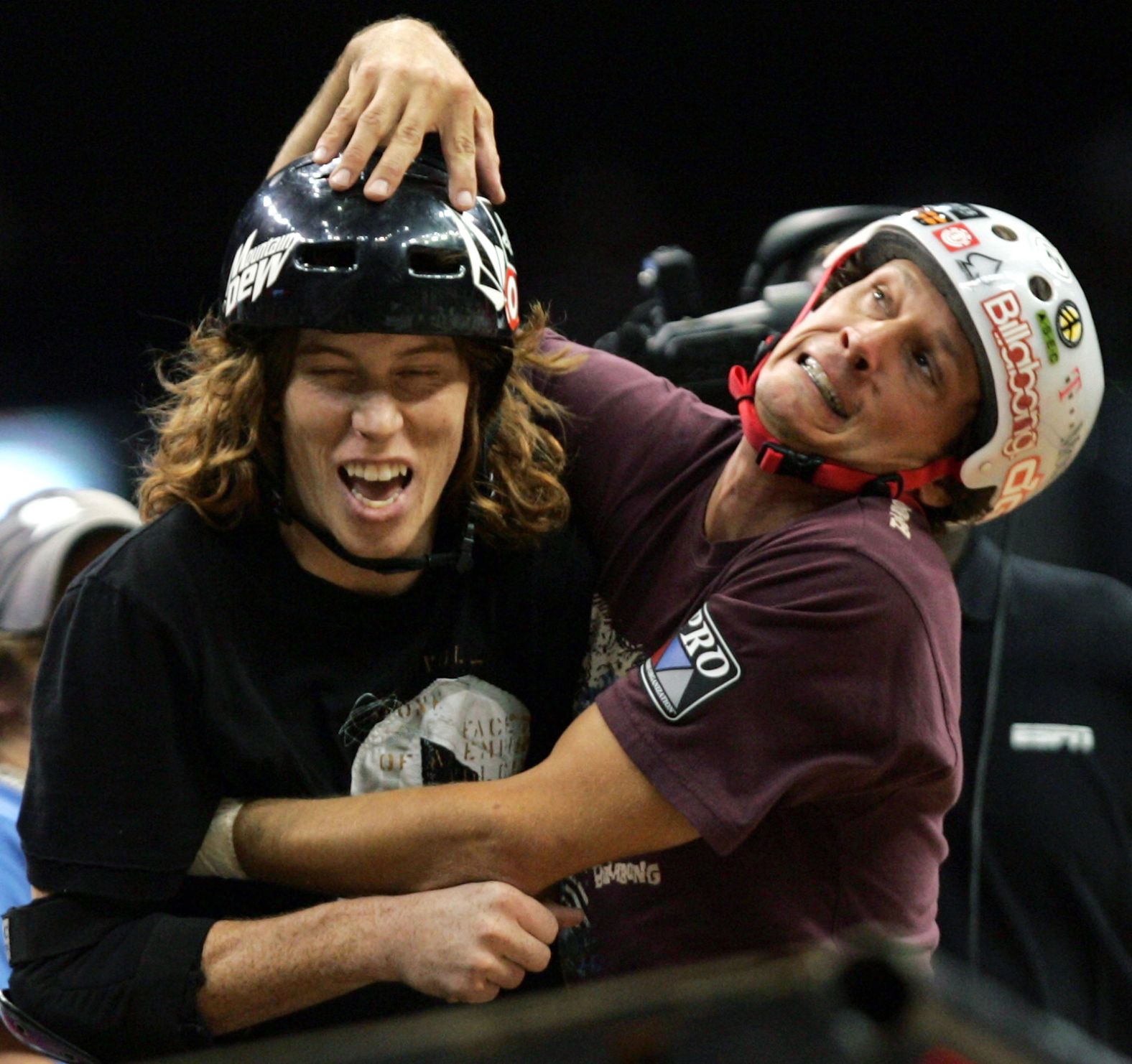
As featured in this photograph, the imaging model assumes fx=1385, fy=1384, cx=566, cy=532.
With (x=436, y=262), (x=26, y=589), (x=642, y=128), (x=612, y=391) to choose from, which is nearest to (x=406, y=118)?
(x=436, y=262)

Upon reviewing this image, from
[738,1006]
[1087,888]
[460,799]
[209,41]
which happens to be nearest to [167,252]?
[209,41]

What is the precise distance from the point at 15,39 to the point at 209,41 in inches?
20.4

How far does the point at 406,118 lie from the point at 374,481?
1.75ft

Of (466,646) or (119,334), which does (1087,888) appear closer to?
(466,646)

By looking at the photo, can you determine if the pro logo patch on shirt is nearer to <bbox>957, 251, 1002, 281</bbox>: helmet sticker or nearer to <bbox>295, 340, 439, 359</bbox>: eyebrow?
<bbox>295, 340, 439, 359</bbox>: eyebrow

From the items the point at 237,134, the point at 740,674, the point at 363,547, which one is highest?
the point at 237,134

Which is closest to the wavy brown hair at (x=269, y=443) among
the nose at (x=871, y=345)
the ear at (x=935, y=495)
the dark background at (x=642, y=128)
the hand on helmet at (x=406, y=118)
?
the hand on helmet at (x=406, y=118)

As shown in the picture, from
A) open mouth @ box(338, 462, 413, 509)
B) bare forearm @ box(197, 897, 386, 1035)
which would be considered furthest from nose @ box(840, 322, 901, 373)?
bare forearm @ box(197, 897, 386, 1035)

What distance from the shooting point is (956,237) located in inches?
88.5

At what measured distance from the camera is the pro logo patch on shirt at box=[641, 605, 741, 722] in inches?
75.2

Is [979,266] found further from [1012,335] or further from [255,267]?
[255,267]

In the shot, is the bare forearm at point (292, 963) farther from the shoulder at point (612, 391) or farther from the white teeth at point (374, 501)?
the shoulder at point (612, 391)

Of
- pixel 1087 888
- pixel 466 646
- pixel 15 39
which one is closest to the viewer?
pixel 466 646

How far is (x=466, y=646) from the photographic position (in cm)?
211
